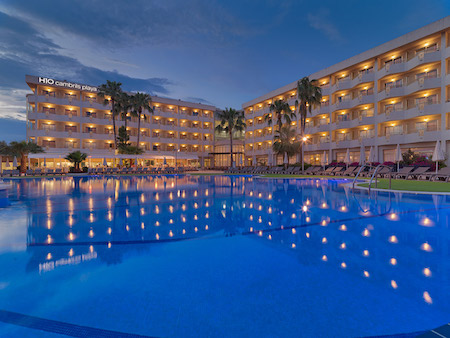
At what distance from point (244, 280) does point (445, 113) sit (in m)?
32.7

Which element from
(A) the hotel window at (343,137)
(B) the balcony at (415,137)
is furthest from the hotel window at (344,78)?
(B) the balcony at (415,137)

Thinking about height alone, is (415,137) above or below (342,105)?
below

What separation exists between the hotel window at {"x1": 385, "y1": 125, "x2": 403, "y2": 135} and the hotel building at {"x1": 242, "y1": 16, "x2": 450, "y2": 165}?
0.04 metres

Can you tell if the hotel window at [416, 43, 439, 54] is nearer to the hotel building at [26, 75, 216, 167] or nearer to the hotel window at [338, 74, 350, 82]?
the hotel window at [338, 74, 350, 82]

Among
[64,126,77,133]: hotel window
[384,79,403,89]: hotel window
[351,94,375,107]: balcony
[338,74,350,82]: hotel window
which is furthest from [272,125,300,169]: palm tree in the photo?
[64,126,77,133]: hotel window

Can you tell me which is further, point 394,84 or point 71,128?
point 71,128

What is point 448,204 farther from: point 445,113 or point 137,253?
point 445,113

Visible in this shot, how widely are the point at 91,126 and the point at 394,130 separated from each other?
1990 inches

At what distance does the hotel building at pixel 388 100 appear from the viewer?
85.9 ft

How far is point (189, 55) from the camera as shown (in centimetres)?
7556

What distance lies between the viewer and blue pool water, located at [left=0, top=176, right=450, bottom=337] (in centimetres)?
241

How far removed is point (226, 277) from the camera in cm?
348

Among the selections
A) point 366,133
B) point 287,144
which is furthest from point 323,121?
point 287,144

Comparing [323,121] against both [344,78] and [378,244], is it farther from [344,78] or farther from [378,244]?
[378,244]
